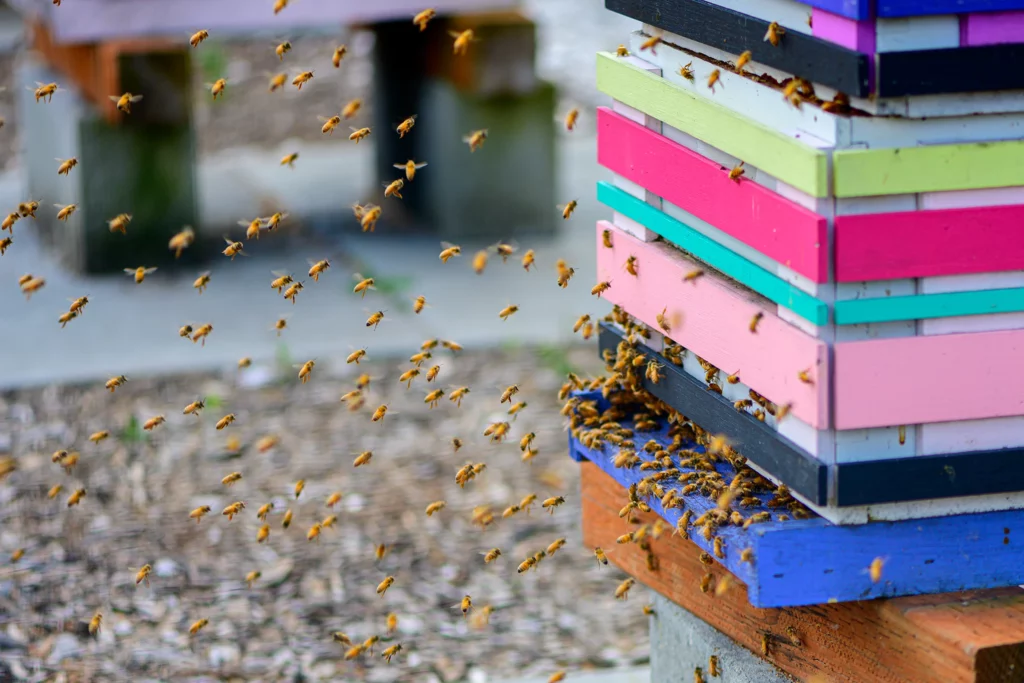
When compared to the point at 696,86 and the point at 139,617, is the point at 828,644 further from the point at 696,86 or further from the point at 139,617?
the point at 139,617

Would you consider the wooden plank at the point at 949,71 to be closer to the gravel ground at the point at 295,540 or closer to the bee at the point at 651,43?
the bee at the point at 651,43

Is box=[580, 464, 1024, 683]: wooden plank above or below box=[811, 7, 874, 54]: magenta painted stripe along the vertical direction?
below

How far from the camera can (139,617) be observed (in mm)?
3932

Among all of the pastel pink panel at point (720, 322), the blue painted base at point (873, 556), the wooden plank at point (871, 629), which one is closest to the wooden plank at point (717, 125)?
the pastel pink panel at point (720, 322)

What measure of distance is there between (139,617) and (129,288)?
3094 millimetres

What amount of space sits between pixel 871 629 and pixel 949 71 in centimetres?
86

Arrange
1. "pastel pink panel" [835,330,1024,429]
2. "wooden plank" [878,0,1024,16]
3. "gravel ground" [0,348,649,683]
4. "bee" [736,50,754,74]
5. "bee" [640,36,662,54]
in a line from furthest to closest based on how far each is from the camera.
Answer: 1. "gravel ground" [0,348,649,683]
2. "bee" [640,36,662,54]
3. "bee" [736,50,754,74]
4. "pastel pink panel" [835,330,1024,429]
5. "wooden plank" [878,0,1024,16]

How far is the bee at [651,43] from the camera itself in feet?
8.34

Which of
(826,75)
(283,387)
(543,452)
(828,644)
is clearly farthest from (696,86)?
(283,387)

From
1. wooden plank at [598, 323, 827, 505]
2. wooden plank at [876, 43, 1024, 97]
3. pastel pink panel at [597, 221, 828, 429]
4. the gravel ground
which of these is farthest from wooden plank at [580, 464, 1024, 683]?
the gravel ground

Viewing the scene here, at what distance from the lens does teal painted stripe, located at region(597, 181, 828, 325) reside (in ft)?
6.89

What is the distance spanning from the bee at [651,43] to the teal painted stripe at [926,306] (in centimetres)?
70

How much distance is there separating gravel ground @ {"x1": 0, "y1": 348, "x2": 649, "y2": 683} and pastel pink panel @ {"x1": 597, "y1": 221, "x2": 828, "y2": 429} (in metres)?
1.38

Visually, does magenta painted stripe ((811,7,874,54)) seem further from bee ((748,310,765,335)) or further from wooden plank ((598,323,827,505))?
wooden plank ((598,323,827,505))
